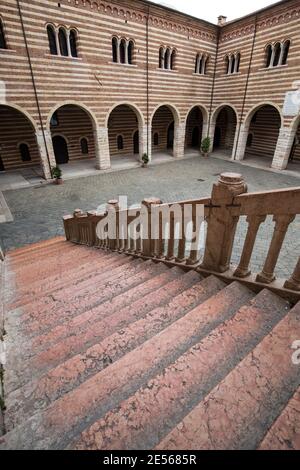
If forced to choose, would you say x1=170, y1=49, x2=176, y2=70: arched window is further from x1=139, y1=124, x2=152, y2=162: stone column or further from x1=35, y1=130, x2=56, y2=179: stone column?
x1=35, y1=130, x2=56, y2=179: stone column

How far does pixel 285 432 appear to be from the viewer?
113 cm

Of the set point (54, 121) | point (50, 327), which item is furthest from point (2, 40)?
point (50, 327)

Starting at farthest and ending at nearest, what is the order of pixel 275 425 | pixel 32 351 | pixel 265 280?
pixel 265 280 < pixel 32 351 < pixel 275 425

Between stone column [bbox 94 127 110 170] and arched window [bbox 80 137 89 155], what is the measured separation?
12.2ft

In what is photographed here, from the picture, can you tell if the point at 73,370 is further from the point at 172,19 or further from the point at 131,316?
the point at 172,19

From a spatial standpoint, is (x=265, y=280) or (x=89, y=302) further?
(x=89, y=302)

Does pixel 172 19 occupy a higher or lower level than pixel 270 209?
higher

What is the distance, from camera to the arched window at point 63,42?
11855 millimetres

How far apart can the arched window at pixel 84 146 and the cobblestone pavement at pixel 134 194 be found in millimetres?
5242

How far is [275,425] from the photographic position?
3.79ft

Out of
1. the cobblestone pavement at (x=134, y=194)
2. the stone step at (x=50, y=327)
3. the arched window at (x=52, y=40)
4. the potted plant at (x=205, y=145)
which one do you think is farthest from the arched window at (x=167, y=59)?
the stone step at (x=50, y=327)

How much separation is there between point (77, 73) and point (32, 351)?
1472cm

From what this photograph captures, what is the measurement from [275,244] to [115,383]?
6.11 feet

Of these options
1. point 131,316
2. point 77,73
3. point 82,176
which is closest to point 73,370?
point 131,316
